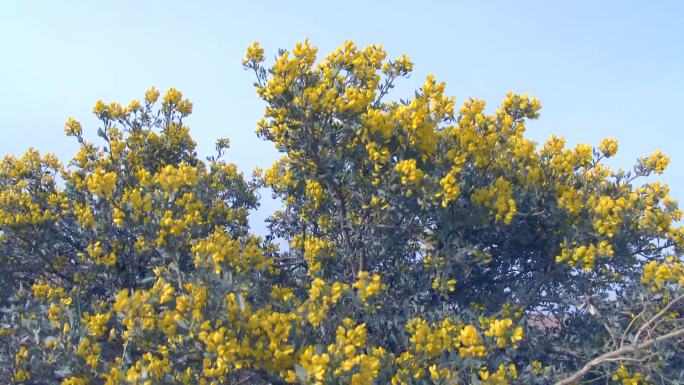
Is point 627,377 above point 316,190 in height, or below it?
below

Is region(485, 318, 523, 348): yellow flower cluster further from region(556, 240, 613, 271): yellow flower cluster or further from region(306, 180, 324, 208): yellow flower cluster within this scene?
region(306, 180, 324, 208): yellow flower cluster

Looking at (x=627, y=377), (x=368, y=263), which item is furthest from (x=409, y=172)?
(x=627, y=377)

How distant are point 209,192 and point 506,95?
2860 millimetres

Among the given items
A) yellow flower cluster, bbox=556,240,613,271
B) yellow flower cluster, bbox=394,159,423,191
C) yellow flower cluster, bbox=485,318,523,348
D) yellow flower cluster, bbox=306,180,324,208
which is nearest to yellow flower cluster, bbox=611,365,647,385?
yellow flower cluster, bbox=556,240,613,271

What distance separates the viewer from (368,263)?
16.4 feet

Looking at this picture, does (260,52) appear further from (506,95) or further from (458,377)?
(458,377)

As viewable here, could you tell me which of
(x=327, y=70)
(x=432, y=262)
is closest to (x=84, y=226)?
(x=327, y=70)

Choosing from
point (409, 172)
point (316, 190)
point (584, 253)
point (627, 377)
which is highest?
point (316, 190)

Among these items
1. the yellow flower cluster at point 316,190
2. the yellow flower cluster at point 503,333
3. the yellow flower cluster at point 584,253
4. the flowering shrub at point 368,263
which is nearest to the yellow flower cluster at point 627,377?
the flowering shrub at point 368,263

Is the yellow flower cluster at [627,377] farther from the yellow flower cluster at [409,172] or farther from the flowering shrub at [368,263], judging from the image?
the yellow flower cluster at [409,172]

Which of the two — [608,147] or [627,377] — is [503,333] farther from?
[608,147]

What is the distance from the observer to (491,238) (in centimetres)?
501

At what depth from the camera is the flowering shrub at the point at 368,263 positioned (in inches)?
142

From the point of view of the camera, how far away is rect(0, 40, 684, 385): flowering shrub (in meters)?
3.60
